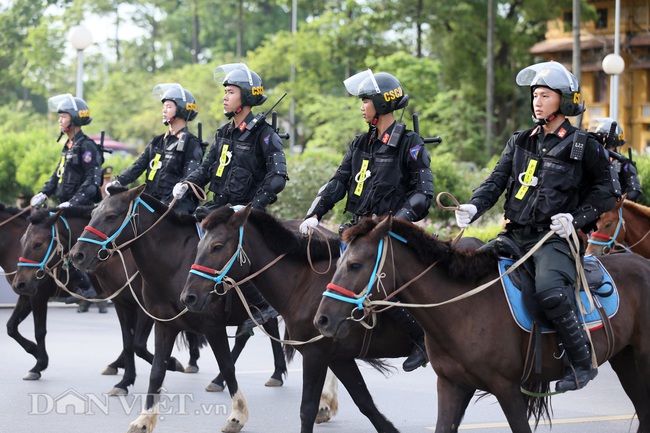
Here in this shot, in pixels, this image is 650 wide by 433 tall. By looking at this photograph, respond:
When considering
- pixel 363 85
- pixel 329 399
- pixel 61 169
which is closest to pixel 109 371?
pixel 61 169

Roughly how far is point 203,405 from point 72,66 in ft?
134

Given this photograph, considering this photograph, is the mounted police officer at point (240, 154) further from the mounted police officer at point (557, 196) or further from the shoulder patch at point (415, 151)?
the mounted police officer at point (557, 196)

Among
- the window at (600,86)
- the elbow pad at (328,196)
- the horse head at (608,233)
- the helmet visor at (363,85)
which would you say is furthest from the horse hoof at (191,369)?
the window at (600,86)

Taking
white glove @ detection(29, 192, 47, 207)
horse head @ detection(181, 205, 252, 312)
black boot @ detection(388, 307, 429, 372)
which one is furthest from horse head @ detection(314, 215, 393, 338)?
white glove @ detection(29, 192, 47, 207)

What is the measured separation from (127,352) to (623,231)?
19.2ft

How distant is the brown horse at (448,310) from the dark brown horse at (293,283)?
4.66 feet

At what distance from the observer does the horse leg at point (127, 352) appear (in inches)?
413

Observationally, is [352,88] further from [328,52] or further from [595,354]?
[328,52]

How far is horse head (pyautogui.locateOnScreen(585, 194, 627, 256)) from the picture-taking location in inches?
467

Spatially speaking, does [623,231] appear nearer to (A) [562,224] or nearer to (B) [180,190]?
(B) [180,190]

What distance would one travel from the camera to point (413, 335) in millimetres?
7984

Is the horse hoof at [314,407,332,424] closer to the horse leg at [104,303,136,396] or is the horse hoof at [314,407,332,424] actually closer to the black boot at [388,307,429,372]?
the black boot at [388,307,429,372]

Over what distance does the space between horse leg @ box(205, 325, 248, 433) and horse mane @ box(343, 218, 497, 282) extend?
2.90m

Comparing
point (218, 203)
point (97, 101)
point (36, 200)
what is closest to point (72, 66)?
point (97, 101)
